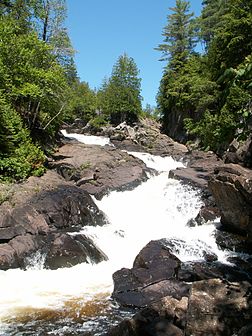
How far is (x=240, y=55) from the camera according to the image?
90.3 ft

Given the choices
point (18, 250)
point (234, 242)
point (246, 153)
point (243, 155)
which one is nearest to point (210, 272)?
point (234, 242)

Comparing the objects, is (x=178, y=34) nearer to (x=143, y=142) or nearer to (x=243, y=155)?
(x=143, y=142)

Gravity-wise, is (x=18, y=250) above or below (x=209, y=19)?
below

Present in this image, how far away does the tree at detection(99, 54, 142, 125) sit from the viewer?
47.5 m

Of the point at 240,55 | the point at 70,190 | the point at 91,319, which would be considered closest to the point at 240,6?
the point at 240,55

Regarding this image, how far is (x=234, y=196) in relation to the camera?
44.2 ft

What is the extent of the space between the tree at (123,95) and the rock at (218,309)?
42.1 metres

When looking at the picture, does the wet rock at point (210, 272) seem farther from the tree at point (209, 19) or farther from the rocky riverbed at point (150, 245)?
the tree at point (209, 19)

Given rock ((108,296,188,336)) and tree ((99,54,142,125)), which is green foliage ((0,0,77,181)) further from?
tree ((99,54,142,125))

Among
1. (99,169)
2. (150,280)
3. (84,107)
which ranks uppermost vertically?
(84,107)

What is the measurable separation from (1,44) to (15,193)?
950 cm

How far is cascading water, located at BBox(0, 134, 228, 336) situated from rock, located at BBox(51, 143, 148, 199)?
0.78 meters

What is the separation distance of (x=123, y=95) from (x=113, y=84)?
2.35m

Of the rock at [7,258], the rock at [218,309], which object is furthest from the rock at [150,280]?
the rock at [7,258]
